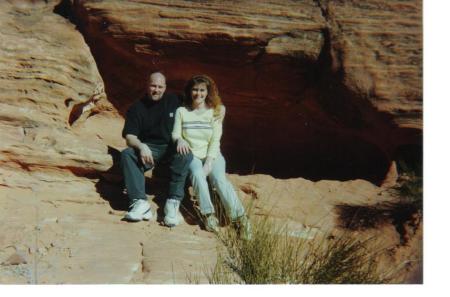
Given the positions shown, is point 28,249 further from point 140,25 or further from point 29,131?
point 140,25

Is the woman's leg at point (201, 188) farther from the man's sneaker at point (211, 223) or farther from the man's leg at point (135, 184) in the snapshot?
the man's leg at point (135, 184)

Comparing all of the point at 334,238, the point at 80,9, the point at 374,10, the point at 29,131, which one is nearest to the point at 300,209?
the point at 334,238

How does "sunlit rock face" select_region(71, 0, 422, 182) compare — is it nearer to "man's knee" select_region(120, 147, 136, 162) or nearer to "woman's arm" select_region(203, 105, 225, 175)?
"woman's arm" select_region(203, 105, 225, 175)

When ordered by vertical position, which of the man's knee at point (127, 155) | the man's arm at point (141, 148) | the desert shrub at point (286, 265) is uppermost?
the man's arm at point (141, 148)

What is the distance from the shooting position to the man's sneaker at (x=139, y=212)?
4.73 metres

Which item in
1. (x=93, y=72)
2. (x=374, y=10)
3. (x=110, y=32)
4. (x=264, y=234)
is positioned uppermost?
(x=374, y=10)

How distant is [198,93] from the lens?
504cm

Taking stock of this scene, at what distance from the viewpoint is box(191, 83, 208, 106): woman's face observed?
5.04 meters

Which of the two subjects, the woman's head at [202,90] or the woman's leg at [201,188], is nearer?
the woman's leg at [201,188]

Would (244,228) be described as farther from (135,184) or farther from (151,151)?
(151,151)

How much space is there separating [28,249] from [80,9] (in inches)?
108

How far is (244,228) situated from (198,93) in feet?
4.07

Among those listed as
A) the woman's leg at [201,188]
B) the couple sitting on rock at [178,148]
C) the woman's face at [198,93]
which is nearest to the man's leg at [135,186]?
the couple sitting on rock at [178,148]

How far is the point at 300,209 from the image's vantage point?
543cm
